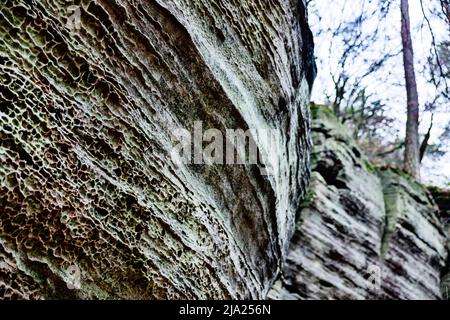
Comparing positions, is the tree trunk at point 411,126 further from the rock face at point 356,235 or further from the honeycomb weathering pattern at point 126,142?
the honeycomb weathering pattern at point 126,142

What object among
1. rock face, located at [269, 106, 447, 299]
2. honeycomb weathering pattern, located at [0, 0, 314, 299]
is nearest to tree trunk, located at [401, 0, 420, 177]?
rock face, located at [269, 106, 447, 299]

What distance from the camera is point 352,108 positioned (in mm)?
11406

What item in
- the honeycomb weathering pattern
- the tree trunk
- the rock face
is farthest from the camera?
the tree trunk

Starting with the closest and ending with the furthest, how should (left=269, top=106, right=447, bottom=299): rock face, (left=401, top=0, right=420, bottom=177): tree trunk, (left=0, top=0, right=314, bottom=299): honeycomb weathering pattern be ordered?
1. (left=0, top=0, right=314, bottom=299): honeycomb weathering pattern
2. (left=269, top=106, right=447, bottom=299): rock face
3. (left=401, top=0, right=420, bottom=177): tree trunk

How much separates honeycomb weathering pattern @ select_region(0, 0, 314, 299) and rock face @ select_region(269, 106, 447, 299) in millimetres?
→ 2085

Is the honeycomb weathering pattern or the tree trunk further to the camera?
the tree trunk

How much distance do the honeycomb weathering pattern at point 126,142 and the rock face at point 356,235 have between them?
2.09 m

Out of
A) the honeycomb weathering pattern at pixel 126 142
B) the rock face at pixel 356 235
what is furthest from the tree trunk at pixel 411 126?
the honeycomb weathering pattern at pixel 126 142

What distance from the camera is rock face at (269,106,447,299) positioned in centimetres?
479

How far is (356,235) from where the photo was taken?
17.2 ft

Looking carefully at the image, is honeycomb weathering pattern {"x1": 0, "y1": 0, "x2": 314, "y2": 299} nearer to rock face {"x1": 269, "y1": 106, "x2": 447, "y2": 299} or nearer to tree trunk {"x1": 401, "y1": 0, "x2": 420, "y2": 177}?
rock face {"x1": 269, "y1": 106, "x2": 447, "y2": 299}

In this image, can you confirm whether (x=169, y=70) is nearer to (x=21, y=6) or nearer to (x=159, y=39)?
(x=159, y=39)

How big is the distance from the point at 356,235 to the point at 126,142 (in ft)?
13.5
